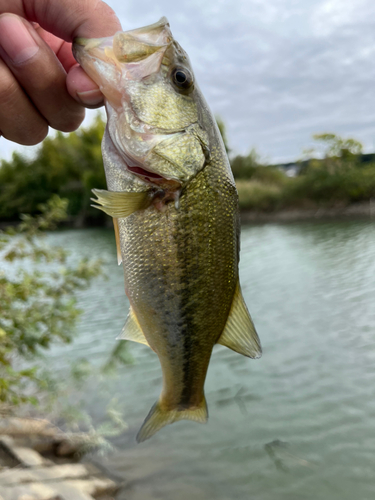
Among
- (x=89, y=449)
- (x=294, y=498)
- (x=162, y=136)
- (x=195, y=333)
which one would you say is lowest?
(x=294, y=498)

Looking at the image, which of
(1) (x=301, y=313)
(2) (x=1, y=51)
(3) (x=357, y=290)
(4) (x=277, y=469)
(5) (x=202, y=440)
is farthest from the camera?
(3) (x=357, y=290)

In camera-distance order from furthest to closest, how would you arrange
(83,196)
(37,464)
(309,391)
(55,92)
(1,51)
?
(83,196) → (309,391) → (37,464) → (55,92) → (1,51)

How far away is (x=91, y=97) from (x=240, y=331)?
42.8 inches

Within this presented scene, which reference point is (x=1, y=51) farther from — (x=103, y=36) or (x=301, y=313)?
(x=301, y=313)

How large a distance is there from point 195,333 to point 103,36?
3.93ft

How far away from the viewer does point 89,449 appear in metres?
5.72

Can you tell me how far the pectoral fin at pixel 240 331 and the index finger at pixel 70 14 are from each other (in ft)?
3.65

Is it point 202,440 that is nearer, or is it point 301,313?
point 202,440

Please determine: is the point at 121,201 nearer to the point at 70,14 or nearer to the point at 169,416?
the point at 70,14

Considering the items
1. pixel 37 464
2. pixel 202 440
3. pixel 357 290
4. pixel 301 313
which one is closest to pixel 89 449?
pixel 37 464

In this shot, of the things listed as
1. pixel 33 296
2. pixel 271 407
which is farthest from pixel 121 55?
pixel 271 407

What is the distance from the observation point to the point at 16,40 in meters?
1.45

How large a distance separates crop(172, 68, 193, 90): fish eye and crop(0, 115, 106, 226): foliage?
30.3 meters

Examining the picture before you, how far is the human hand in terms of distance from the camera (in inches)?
57.9
